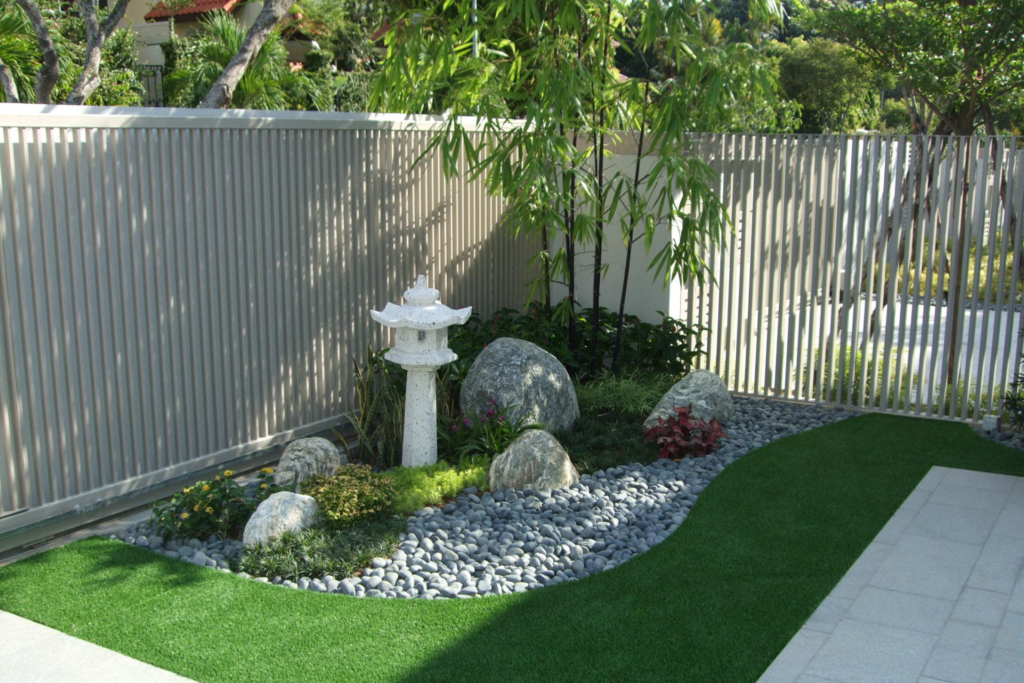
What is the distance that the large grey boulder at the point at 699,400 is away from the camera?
671 cm

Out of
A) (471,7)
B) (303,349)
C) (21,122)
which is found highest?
(471,7)

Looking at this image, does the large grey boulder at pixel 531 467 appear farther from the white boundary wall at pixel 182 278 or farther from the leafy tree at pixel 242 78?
the leafy tree at pixel 242 78

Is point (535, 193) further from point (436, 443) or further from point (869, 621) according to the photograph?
point (869, 621)

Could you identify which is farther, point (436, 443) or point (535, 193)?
point (535, 193)

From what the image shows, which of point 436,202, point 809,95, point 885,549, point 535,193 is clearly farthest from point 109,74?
point 809,95

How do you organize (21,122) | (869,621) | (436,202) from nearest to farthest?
(869,621) → (21,122) → (436,202)

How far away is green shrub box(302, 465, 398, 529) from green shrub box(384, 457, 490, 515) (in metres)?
0.12

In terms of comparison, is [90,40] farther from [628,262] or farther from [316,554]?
[316,554]

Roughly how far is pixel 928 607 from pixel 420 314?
3.05m

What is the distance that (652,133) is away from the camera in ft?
24.0

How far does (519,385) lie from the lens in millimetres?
6312

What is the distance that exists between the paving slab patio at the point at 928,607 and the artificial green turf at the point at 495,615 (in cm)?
12

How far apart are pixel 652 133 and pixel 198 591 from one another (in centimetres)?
475

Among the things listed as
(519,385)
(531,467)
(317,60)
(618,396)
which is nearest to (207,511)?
(531,467)
